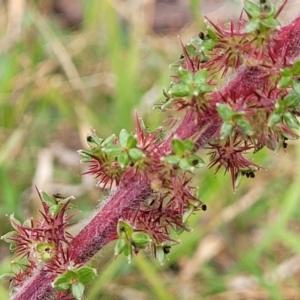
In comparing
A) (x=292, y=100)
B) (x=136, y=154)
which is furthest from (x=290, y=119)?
(x=136, y=154)

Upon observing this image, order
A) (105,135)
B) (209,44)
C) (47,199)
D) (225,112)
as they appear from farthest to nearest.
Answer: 1. (105,135)
2. (47,199)
3. (209,44)
4. (225,112)

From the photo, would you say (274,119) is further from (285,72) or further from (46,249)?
(46,249)

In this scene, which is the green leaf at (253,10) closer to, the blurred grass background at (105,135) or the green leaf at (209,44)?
the green leaf at (209,44)

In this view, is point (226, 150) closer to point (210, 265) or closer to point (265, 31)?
point (265, 31)

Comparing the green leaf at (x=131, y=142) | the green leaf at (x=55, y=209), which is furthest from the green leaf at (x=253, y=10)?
the green leaf at (x=55, y=209)

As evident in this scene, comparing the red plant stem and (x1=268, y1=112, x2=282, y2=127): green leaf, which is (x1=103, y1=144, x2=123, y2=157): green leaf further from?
(x1=268, y1=112, x2=282, y2=127): green leaf

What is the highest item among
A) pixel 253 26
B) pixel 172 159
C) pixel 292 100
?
pixel 253 26

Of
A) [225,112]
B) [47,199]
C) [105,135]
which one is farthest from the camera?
[105,135]

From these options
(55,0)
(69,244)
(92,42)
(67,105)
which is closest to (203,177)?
(67,105)
